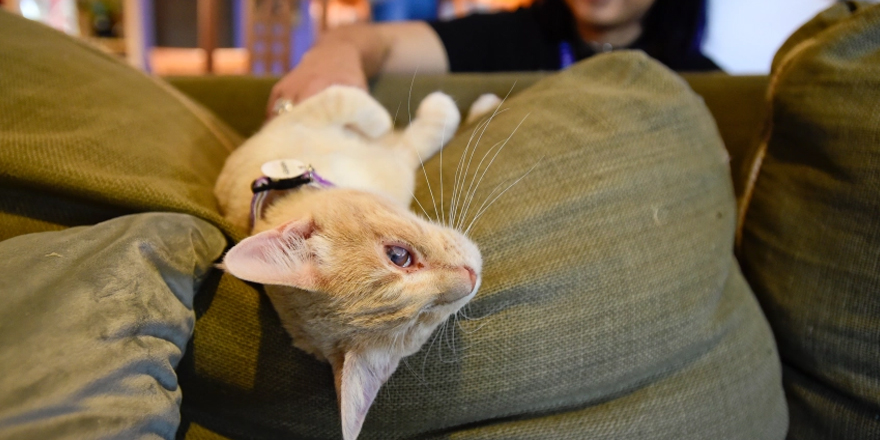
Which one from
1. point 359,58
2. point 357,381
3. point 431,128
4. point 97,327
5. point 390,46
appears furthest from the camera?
Result: point 390,46

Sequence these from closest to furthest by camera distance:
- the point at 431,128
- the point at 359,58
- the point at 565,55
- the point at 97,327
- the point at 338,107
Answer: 1. the point at 97,327
2. the point at 338,107
3. the point at 431,128
4. the point at 359,58
5. the point at 565,55

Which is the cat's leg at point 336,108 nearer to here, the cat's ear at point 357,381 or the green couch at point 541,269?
the green couch at point 541,269

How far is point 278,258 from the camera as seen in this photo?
0.65 m

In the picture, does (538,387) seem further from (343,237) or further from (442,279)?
(343,237)

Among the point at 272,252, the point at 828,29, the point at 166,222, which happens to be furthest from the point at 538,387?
the point at 828,29

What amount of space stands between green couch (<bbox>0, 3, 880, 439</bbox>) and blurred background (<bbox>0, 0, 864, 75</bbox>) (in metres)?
2.94

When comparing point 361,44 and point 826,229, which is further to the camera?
point 361,44

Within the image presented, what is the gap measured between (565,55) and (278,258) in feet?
4.52

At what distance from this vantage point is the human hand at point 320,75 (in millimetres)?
1119

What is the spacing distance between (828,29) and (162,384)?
1353 millimetres

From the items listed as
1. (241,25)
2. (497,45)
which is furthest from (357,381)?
(241,25)

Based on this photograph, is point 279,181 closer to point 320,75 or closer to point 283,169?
point 283,169

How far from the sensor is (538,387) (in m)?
0.69

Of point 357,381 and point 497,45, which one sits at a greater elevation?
point 497,45
